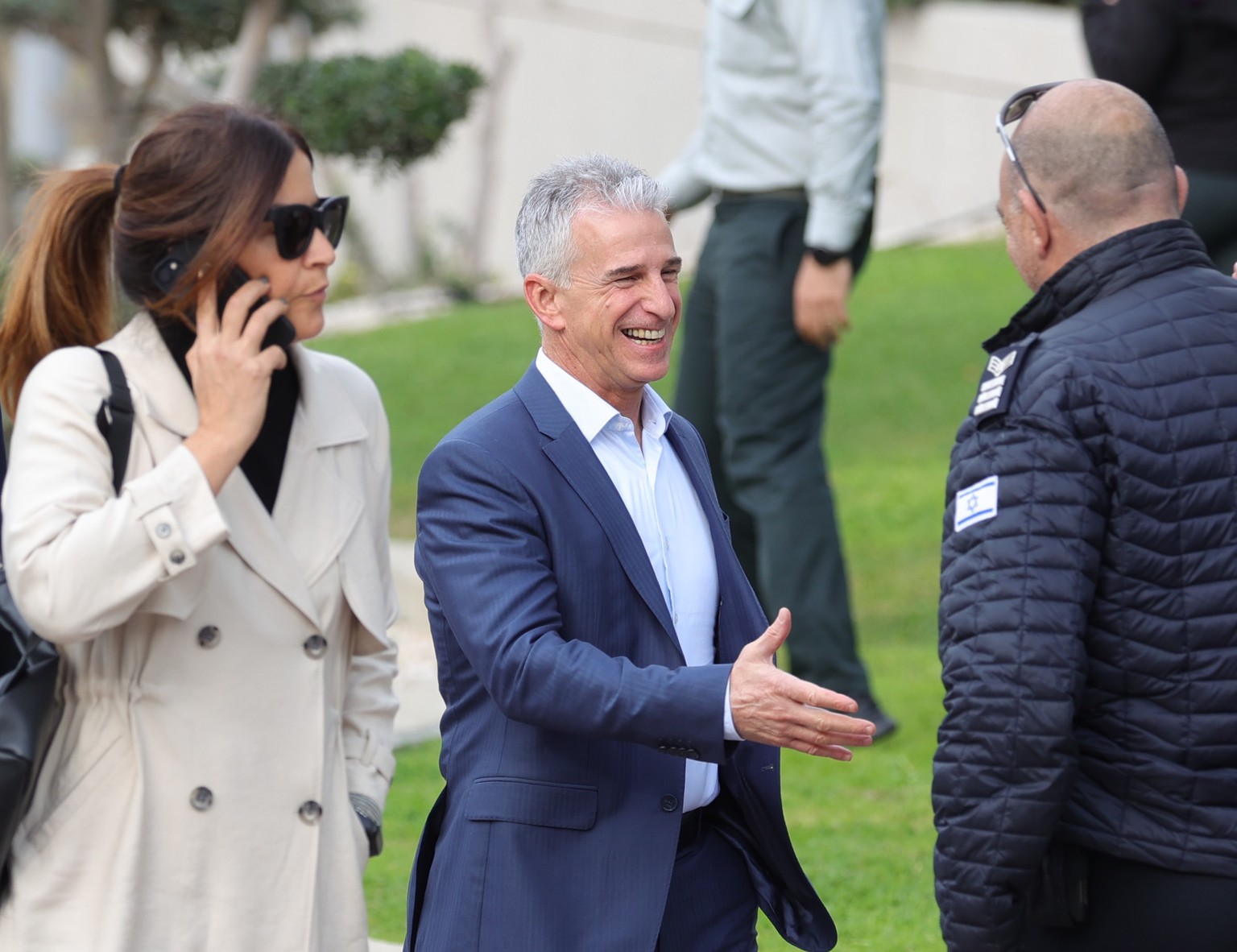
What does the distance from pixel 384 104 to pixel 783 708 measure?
5.64 metres

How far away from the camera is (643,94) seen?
2009 cm

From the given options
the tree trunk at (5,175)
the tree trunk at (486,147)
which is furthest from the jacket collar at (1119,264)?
the tree trunk at (486,147)

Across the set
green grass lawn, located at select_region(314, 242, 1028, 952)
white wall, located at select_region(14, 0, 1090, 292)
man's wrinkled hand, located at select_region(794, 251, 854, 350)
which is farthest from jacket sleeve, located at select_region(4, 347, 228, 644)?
white wall, located at select_region(14, 0, 1090, 292)

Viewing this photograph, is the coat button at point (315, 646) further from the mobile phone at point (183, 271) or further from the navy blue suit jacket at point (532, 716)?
the mobile phone at point (183, 271)

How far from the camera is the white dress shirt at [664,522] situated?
9.50ft

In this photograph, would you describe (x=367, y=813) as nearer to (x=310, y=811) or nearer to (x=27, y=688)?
(x=310, y=811)

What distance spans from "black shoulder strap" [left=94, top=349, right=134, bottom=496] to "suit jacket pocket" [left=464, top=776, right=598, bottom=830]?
0.91 m

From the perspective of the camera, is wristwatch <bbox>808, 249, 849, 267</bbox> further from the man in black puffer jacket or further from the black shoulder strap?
the black shoulder strap

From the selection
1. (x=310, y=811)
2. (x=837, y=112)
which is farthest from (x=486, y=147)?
(x=310, y=811)

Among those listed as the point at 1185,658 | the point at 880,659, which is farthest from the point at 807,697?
the point at 880,659

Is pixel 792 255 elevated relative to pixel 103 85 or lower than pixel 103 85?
lower

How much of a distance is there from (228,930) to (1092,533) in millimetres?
1641

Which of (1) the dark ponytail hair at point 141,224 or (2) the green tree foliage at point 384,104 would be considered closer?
(1) the dark ponytail hair at point 141,224

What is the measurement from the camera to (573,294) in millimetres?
2887
